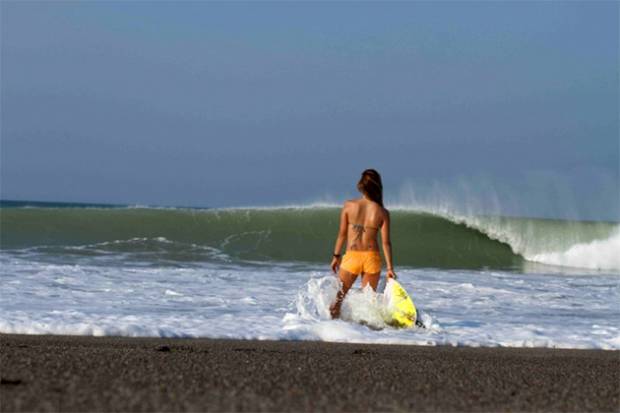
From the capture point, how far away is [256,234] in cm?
1928

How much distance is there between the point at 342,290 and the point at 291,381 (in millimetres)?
3447

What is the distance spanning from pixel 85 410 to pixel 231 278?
8.45 meters

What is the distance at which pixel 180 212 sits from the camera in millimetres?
22078

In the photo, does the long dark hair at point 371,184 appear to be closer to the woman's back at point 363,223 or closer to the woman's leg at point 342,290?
the woman's back at point 363,223

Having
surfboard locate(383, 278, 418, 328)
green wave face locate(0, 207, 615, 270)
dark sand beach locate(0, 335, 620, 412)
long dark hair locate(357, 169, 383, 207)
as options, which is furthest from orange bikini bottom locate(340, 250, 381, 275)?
green wave face locate(0, 207, 615, 270)

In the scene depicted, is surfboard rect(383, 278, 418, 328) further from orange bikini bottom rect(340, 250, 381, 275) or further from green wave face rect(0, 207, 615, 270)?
green wave face rect(0, 207, 615, 270)

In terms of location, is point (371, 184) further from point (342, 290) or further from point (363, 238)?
point (342, 290)

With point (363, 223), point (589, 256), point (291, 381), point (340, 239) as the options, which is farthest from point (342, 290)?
point (589, 256)

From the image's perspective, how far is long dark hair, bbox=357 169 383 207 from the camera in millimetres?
7141

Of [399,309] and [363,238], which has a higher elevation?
[363,238]

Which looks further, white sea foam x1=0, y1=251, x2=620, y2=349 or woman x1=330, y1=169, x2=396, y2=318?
woman x1=330, y1=169, x2=396, y2=318

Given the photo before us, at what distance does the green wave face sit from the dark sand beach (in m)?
10.4

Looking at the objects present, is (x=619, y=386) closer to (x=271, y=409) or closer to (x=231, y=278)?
(x=271, y=409)

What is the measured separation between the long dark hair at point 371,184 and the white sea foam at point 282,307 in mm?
851
